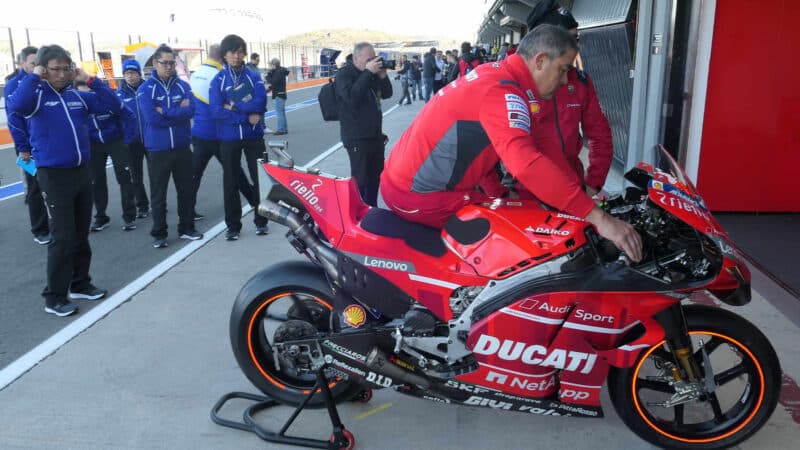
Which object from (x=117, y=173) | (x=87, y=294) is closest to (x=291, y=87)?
(x=117, y=173)

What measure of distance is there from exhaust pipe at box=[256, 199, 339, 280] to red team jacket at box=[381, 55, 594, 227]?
41cm

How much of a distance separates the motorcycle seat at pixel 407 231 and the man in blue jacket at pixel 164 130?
400 cm

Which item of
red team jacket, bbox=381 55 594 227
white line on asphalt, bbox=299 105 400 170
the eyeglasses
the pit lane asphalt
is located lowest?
the pit lane asphalt

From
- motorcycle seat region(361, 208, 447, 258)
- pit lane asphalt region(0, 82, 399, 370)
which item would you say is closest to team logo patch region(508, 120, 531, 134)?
motorcycle seat region(361, 208, 447, 258)

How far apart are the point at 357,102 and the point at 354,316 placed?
367 cm

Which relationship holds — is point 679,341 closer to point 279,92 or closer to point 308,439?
point 308,439

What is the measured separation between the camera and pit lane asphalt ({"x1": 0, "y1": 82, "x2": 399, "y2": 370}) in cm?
480

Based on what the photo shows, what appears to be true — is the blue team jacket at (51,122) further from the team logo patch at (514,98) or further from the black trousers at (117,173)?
the team logo patch at (514,98)

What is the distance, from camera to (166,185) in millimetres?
6820

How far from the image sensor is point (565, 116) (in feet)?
14.0

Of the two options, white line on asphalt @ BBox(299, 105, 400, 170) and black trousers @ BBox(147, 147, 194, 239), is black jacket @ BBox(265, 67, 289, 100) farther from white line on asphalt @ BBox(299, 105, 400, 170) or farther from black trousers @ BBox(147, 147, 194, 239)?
black trousers @ BBox(147, 147, 194, 239)

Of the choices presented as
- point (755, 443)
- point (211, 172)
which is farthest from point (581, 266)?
point (211, 172)

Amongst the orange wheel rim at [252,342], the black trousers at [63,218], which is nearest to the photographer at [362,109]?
the black trousers at [63,218]

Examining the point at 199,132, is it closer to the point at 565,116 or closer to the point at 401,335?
the point at 565,116
